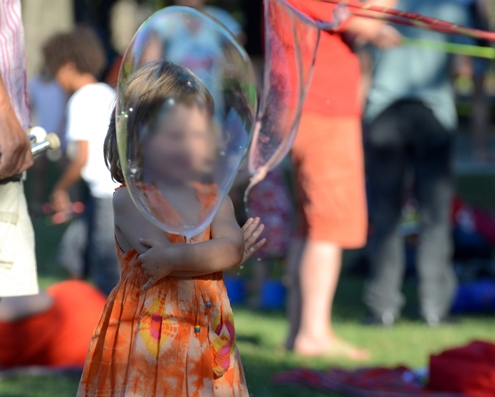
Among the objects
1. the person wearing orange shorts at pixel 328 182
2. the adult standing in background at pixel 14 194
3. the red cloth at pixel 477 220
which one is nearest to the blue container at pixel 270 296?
the person wearing orange shorts at pixel 328 182

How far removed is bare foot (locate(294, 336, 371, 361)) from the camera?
13.5 feet

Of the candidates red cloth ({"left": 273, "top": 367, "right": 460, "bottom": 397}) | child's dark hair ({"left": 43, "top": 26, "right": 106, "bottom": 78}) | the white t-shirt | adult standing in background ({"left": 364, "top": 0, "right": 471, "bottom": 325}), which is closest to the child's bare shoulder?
red cloth ({"left": 273, "top": 367, "right": 460, "bottom": 397})

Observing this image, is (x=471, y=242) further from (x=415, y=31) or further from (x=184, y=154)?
(x=184, y=154)

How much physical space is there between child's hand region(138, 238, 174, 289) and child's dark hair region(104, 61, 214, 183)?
0.83 ft

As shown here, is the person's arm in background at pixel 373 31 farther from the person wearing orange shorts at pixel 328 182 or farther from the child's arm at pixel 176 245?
the child's arm at pixel 176 245

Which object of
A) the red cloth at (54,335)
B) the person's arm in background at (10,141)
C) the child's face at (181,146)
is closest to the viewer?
the child's face at (181,146)

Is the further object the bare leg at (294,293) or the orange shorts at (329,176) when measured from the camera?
the bare leg at (294,293)

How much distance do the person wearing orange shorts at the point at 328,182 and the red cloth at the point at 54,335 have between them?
102 cm

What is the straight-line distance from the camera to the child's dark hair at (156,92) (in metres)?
1.98

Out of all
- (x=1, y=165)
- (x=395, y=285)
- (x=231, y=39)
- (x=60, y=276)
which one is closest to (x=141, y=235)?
(x=1, y=165)

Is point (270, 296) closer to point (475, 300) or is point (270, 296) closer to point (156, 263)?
point (475, 300)

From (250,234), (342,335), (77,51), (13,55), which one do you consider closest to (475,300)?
(342,335)

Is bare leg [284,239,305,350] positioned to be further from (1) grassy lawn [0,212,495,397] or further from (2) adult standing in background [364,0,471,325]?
(2) adult standing in background [364,0,471,325]

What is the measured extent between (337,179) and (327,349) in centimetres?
82
